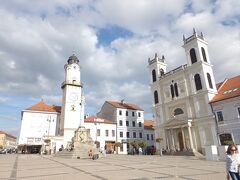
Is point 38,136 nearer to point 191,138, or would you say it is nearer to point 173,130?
point 173,130

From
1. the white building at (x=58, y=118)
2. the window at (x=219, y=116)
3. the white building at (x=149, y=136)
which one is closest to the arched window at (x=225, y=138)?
the window at (x=219, y=116)

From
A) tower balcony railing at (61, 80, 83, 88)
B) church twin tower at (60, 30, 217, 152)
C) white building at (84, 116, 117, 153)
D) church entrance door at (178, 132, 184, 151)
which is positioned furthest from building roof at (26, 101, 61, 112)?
church entrance door at (178, 132, 184, 151)

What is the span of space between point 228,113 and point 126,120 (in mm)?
30626

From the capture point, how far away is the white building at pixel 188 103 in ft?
118

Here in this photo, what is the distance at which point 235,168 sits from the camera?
572 cm

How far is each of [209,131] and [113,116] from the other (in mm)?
29527

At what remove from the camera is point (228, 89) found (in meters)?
36.0

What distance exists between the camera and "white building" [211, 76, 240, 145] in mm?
31281

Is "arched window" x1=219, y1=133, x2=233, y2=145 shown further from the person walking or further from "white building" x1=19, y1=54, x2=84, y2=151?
"white building" x1=19, y1=54, x2=84, y2=151

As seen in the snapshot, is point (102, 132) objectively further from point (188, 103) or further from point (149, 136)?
point (188, 103)

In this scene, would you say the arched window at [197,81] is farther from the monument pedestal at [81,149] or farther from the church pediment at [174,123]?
the monument pedestal at [81,149]

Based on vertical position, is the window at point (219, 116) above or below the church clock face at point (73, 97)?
below

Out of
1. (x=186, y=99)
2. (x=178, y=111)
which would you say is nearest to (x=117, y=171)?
(x=186, y=99)

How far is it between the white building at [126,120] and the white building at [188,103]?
1368 cm
